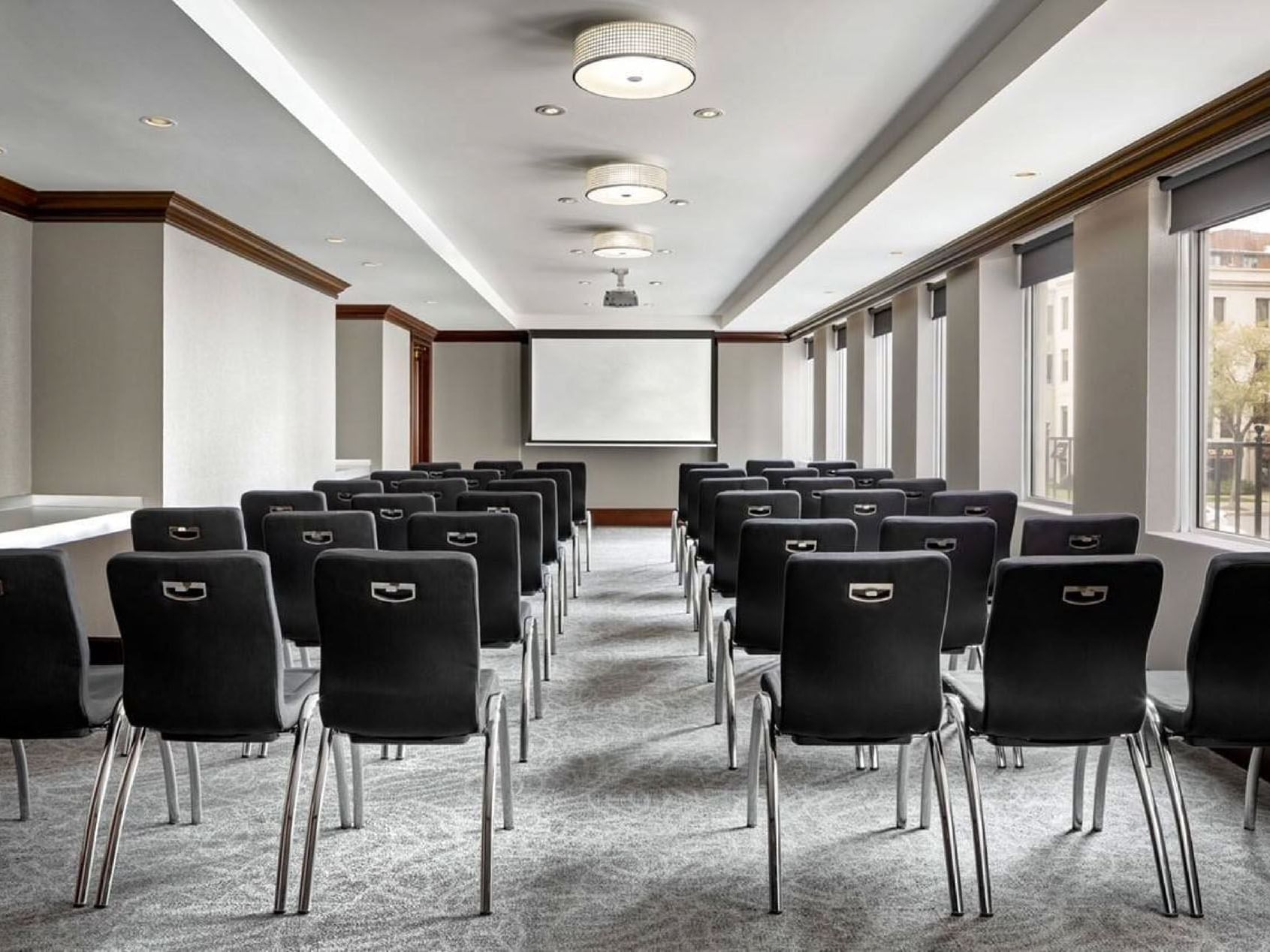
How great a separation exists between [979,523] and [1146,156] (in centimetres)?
230

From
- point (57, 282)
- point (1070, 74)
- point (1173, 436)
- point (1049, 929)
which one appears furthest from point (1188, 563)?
point (57, 282)

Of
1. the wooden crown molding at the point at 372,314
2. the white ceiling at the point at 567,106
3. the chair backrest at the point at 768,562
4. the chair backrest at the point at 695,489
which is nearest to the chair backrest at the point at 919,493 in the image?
the chair backrest at the point at 695,489

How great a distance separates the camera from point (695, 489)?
721 cm

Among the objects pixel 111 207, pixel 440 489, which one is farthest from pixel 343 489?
pixel 111 207

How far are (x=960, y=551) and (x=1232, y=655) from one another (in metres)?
1.21

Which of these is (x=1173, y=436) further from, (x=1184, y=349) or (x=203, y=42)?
(x=203, y=42)

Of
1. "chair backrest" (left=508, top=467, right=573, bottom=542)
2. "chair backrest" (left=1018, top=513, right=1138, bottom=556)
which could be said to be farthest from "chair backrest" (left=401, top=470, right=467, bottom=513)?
"chair backrest" (left=1018, top=513, right=1138, bottom=556)

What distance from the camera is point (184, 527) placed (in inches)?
160

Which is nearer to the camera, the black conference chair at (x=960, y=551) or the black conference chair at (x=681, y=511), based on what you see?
the black conference chair at (x=960, y=551)

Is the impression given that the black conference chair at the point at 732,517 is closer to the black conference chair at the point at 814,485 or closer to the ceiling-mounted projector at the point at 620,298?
the black conference chair at the point at 814,485

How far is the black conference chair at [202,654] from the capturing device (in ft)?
8.30

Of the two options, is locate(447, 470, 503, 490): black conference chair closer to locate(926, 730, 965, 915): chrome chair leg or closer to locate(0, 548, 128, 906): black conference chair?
locate(0, 548, 128, 906): black conference chair

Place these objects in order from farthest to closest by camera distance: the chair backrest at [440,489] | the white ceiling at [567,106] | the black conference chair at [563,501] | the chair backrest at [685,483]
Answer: the chair backrest at [685,483], the black conference chair at [563,501], the chair backrest at [440,489], the white ceiling at [567,106]

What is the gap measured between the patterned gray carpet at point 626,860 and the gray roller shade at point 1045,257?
3604 millimetres
